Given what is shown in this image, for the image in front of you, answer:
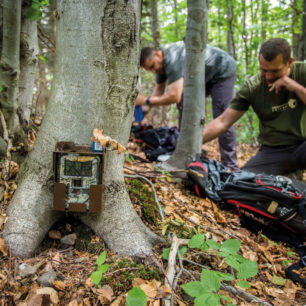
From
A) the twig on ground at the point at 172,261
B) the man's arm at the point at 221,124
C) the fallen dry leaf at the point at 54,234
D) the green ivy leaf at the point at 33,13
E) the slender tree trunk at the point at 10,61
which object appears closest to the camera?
the twig on ground at the point at 172,261

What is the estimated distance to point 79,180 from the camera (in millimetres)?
1709

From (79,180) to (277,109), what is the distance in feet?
10.7

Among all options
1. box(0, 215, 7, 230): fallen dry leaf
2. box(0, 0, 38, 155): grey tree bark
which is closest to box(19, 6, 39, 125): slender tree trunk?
box(0, 0, 38, 155): grey tree bark

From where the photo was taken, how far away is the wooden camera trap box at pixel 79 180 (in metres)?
1.67

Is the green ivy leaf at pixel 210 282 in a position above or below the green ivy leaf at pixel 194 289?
above

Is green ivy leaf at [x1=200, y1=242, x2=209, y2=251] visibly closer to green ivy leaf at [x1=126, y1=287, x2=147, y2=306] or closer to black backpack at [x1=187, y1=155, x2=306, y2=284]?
green ivy leaf at [x1=126, y1=287, x2=147, y2=306]

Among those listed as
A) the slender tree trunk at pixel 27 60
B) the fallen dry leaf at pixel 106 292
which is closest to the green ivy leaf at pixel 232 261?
the fallen dry leaf at pixel 106 292

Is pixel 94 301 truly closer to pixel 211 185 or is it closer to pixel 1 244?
pixel 1 244

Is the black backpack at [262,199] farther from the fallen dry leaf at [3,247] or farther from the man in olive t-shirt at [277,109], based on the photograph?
the fallen dry leaf at [3,247]

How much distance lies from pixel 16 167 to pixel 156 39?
583 cm

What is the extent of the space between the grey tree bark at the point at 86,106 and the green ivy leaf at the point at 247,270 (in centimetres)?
63

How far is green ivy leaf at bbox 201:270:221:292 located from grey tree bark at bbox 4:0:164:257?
571 mm

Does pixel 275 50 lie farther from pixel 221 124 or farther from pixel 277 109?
pixel 221 124

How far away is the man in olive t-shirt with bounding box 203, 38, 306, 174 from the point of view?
11.4 ft
